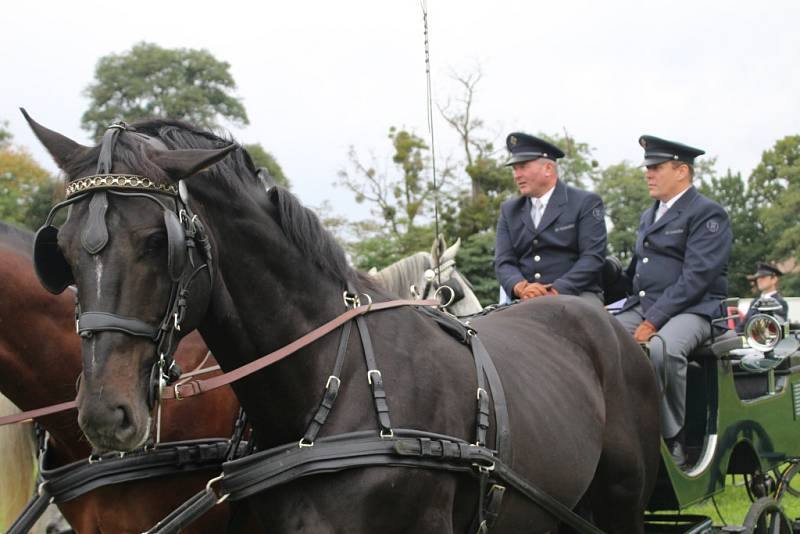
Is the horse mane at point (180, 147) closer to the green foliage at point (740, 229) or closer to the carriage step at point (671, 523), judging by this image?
the carriage step at point (671, 523)

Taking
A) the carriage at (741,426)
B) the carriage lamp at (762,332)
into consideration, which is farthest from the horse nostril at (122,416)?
the carriage lamp at (762,332)

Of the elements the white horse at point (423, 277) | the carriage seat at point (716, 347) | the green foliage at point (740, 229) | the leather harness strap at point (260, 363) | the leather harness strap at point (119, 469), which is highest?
the leather harness strap at point (260, 363)

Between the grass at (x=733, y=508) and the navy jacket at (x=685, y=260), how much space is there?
2.65 m

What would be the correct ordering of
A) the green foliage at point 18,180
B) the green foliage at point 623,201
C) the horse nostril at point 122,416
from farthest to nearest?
the green foliage at point 623,201
the green foliage at point 18,180
the horse nostril at point 122,416

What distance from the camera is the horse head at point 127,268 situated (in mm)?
2479

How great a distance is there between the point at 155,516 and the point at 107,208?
1.59 meters

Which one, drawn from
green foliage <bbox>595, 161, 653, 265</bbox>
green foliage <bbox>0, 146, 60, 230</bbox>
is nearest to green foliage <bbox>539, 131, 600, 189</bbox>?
green foliage <bbox>595, 161, 653, 265</bbox>

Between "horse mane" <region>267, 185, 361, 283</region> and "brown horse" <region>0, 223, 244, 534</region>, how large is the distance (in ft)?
3.83

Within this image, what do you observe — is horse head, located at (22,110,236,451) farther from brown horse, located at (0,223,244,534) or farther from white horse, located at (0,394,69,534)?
white horse, located at (0,394,69,534)

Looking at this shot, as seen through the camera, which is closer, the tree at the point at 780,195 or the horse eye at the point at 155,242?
the horse eye at the point at 155,242

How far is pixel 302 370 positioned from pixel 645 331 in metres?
2.78

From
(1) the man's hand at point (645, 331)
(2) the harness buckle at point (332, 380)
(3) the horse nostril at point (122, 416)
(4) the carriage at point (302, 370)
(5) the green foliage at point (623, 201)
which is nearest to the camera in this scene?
(3) the horse nostril at point (122, 416)

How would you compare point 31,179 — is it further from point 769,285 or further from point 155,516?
point 155,516

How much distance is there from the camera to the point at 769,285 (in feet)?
41.4
